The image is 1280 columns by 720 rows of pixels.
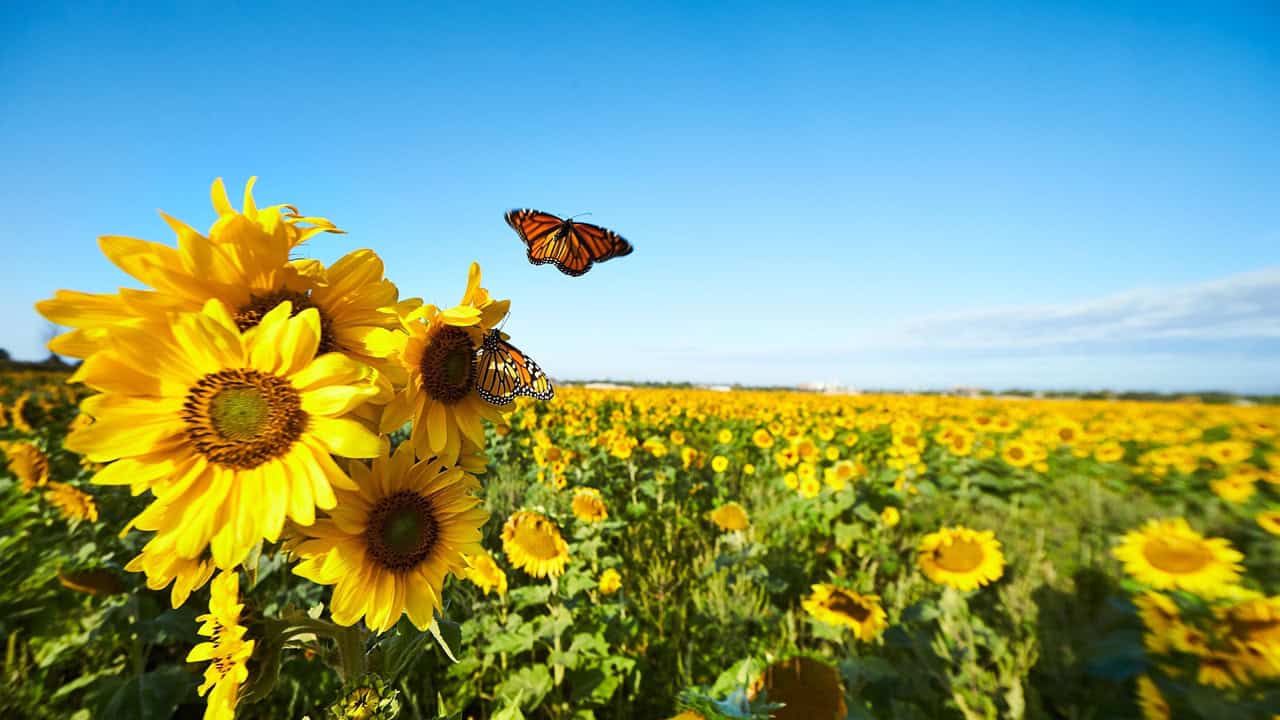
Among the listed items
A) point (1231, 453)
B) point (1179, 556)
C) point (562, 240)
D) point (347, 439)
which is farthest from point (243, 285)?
point (1231, 453)

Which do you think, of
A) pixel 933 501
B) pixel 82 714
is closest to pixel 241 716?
pixel 82 714

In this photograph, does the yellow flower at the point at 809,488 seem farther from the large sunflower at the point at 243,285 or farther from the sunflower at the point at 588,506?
the large sunflower at the point at 243,285

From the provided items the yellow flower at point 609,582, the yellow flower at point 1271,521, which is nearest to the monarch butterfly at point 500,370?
the yellow flower at point 609,582

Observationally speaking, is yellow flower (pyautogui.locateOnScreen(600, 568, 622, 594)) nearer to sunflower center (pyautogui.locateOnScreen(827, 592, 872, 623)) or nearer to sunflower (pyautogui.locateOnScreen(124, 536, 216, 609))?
sunflower center (pyautogui.locateOnScreen(827, 592, 872, 623))

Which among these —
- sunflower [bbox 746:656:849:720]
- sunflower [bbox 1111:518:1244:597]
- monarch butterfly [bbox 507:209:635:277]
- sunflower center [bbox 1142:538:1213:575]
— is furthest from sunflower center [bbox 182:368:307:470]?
sunflower center [bbox 1142:538:1213:575]

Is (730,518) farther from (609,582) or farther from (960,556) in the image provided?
(960,556)

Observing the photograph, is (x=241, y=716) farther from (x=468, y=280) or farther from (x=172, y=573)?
(x=468, y=280)
